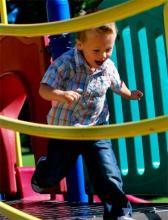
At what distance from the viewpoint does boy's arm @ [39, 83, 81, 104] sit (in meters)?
2.44

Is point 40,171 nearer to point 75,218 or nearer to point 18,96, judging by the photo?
point 75,218

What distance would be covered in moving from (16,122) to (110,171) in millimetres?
483

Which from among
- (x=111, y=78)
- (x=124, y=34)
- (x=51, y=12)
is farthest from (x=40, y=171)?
(x=124, y=34)

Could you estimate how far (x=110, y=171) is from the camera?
8.88ft

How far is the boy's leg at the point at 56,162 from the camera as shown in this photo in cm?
282

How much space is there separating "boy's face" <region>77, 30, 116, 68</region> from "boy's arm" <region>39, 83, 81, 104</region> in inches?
7.7

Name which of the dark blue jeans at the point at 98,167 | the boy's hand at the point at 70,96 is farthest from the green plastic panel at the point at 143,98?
the boy's hand at the point at 70,96

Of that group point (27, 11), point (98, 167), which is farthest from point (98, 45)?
point (27, 11)

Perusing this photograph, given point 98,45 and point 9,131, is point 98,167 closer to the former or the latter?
point 98,45

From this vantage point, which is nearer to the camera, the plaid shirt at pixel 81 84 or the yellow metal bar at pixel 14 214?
the yellow metal bar at pixel 14 214

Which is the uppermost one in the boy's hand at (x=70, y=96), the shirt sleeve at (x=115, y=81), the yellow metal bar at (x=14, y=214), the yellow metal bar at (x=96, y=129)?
the shirt sleeve at (x=115, y=81)

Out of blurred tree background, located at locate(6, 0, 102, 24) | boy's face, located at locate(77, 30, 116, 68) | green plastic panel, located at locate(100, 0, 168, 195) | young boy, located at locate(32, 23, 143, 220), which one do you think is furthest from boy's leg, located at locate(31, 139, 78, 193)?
blurred tree background, located at locate(6, 0, 102, 24)

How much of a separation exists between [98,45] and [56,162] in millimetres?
490

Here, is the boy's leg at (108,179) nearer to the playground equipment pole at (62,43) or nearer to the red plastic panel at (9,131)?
the playground equipment pole at (62,43)
